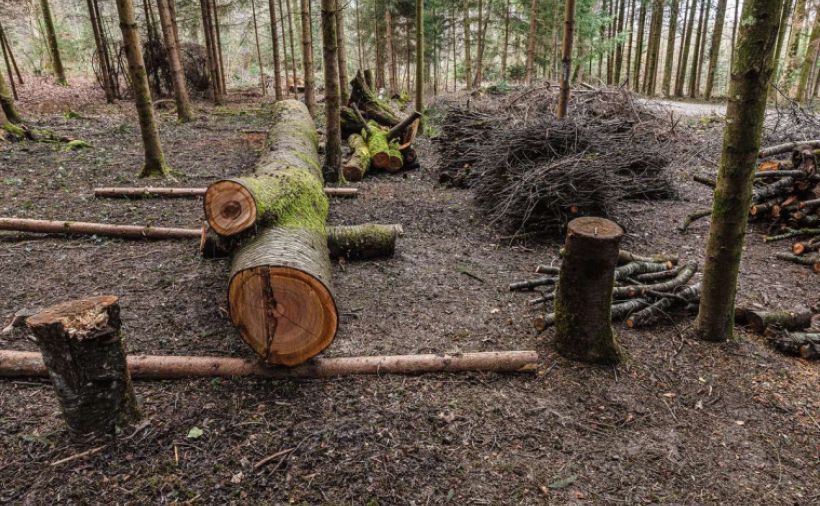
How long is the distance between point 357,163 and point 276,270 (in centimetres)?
631

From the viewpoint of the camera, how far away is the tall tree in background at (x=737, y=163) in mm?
2908

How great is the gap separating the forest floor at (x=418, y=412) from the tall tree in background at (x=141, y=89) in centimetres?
280

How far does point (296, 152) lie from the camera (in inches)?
244

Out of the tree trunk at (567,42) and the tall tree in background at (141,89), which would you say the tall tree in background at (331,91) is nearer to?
the tall tree in background at (141,89)

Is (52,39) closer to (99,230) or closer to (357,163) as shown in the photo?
(357,163)

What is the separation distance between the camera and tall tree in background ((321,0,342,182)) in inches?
268

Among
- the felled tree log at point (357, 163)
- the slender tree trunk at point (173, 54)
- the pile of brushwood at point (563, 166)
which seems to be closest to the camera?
the pile of brushwood at point (563, 166)

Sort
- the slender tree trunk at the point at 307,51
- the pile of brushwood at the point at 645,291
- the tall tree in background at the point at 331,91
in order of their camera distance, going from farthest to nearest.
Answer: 1. the slender tree trunk at the point at 307,51
2. the tall tree in background at the point at 331,91
3. the pile of brushwood at the point at 645,291

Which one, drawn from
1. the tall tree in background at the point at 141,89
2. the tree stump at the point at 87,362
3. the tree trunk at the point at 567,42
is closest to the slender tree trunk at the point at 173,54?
the tall tree in background at the point at 141,89

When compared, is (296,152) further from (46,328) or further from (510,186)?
(46,328)

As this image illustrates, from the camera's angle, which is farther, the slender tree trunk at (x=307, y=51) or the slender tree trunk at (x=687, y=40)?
the slender tree trunk at (x=687, y=40)

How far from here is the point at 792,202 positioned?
583 cm

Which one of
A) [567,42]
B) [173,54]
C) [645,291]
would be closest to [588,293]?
[645,291]

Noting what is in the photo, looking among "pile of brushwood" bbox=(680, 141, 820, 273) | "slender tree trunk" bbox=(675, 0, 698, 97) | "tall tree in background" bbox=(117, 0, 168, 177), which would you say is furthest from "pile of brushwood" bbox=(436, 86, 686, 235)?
"slender tree trunk" bbox=(675, 0, 698, 97)
